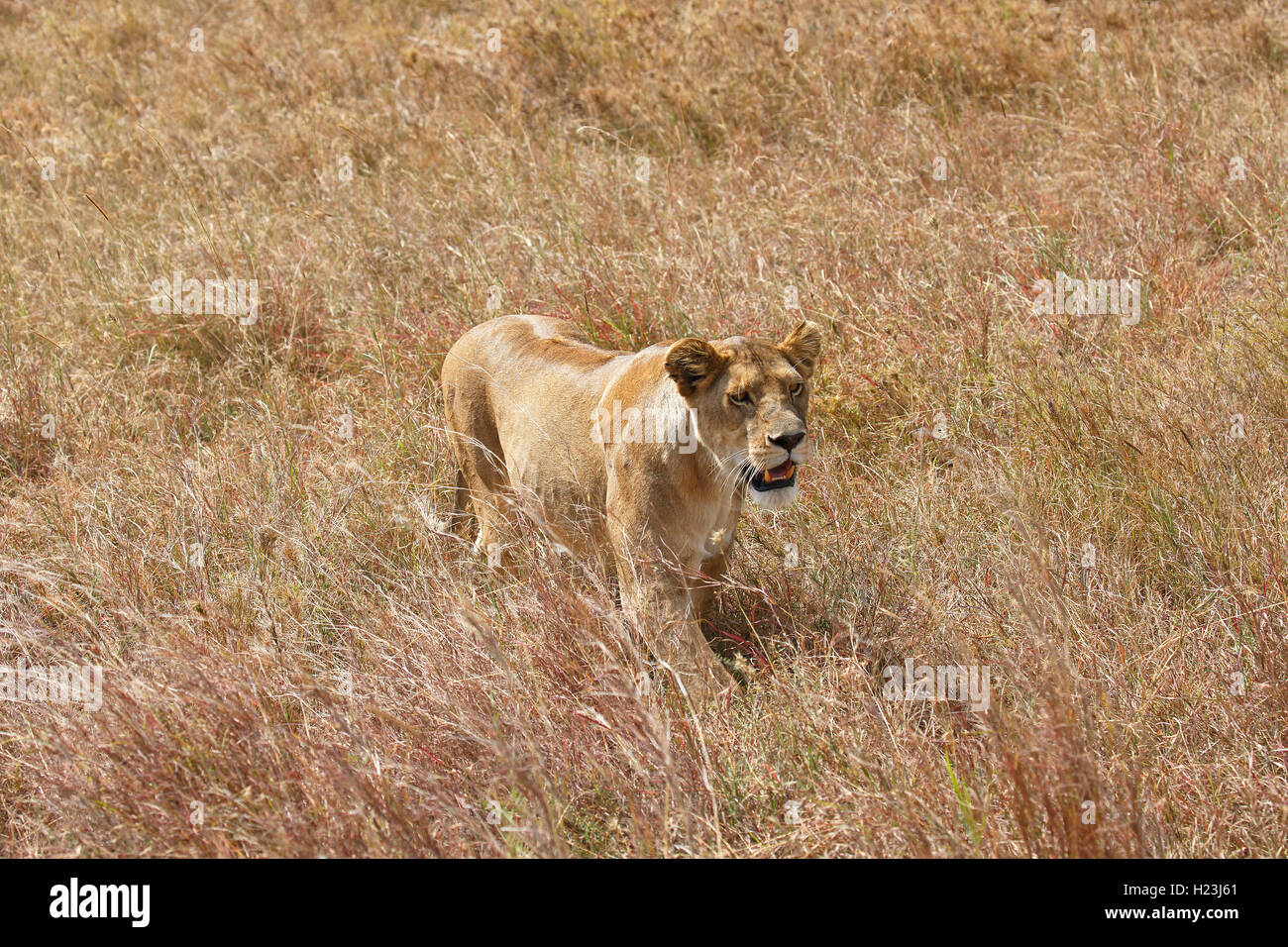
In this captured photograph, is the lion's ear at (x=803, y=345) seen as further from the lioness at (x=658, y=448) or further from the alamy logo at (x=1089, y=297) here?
the alamy logo at (x=1089, y=297)

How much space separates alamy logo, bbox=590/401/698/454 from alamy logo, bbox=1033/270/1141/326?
2.70 meters

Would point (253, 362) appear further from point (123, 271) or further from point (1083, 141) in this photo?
point (1083, 141)

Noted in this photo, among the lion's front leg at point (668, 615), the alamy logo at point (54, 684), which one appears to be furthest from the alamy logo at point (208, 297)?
the lion's front leg at point (668, 615)

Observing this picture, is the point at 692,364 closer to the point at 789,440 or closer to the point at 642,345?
the point at 789,440

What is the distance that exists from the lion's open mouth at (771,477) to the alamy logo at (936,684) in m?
0.77

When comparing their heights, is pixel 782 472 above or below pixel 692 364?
below

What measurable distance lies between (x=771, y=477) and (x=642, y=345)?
2329mm

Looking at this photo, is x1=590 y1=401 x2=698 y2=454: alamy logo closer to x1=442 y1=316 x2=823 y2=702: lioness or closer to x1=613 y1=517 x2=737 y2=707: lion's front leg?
x1=442 y1=316 x2=823 y2=702: lioness

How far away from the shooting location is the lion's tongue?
4141 mm

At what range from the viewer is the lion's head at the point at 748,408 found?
4012 mm

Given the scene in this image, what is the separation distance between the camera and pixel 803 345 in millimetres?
4410

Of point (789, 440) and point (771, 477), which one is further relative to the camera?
point (771, 477)
